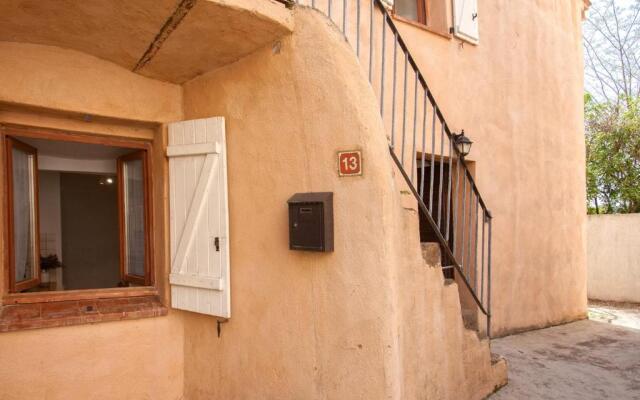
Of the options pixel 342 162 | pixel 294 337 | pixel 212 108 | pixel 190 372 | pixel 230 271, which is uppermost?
pixel 212 108

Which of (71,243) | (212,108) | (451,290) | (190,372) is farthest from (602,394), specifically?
(71,243)

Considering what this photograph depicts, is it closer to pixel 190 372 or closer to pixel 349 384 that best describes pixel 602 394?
pixel 349 384

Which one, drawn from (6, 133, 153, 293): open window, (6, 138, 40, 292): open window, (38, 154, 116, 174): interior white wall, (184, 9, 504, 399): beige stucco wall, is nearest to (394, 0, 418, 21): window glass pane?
(184, 9, 504, 399): beige stucco wall

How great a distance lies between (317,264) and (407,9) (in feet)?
14.2

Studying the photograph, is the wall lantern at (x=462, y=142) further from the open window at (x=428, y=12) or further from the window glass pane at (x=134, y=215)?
the window glass pane at (x=134, y=215)

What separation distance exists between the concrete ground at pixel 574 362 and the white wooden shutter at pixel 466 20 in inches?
160

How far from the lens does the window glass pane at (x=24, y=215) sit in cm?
405

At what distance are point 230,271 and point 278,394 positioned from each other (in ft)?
3.32

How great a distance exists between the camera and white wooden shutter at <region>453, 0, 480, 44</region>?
6215 millimetres

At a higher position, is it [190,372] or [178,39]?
[178,39]

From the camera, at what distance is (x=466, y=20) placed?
6324 mm

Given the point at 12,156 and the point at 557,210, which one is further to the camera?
the point at 557,210

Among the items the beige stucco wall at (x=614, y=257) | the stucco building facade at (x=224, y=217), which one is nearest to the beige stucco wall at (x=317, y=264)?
the stucco building facade at (x=224, y=217)

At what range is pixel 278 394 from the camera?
3549 mm
